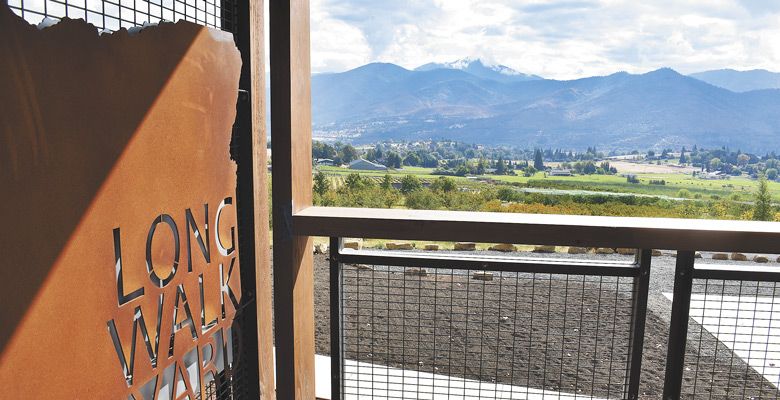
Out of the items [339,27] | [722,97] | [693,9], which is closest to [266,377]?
[722,97]

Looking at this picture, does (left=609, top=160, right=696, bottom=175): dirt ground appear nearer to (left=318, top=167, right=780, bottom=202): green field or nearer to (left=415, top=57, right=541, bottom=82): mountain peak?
(left=318, top=167, right=780, bottom=202): green field

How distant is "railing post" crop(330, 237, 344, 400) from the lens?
190cm

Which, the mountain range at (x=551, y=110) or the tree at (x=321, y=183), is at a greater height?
the mountain range at (x=551, y=110)

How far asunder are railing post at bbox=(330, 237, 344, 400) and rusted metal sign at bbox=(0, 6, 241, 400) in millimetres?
414

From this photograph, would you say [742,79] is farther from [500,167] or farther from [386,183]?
[386,183]

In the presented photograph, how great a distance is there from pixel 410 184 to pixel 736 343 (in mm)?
9653

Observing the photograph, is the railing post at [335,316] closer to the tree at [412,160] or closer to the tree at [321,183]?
the tree at [321,183]

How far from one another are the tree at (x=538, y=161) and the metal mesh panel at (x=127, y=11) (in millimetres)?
16318

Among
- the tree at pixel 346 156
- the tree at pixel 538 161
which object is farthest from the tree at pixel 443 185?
the tree at pixel 538 161

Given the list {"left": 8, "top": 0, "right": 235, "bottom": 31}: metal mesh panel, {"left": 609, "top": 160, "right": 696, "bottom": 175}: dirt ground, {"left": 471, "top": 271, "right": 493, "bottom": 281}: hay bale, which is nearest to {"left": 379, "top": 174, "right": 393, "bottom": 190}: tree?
{"left": 609, "top": 160, "right": 696, "bottom": 175}: dirt ground

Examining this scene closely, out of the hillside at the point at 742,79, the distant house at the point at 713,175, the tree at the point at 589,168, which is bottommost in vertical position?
the distant house at the point at 713,175

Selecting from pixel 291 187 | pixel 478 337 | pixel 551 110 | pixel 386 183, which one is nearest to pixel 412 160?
pixel 386 183

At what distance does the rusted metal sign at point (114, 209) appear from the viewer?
862 mm

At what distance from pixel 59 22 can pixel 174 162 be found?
0.41m
